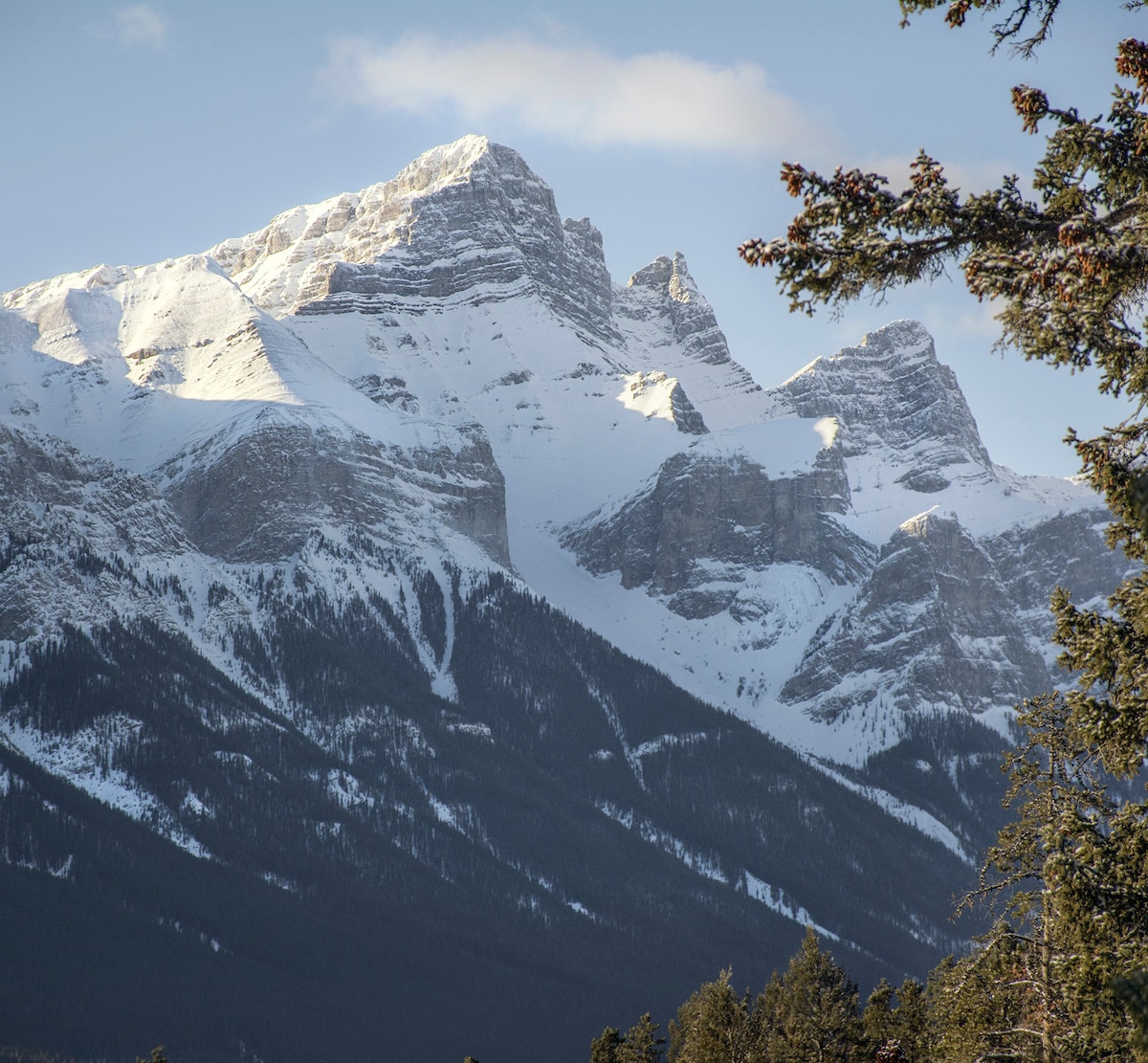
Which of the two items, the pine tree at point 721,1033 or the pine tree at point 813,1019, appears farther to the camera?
the pine tree at point 721,1033

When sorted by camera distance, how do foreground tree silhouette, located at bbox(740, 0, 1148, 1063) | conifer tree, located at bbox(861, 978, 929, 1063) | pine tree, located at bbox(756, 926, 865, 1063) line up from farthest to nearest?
1. conifer tree, located at bbox(861, 978, 929, 1063)
2. pine tree, located at bbox(756, 926, 865, 1063)
3. foreground tree silhouette, located at bbox(740, 0, 1148, 1063)

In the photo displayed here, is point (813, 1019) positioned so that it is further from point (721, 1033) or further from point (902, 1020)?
point (902, 1020)

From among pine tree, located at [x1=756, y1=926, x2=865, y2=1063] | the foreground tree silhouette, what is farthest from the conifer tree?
the foreground tree silhouette

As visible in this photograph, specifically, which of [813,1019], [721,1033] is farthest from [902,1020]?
[721,1033]

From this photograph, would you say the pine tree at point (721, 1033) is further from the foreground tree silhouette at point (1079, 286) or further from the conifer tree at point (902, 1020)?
the foreground tree silhouette at point (1079, 286)

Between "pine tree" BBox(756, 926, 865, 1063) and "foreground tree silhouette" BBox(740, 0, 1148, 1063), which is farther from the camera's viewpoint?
"pine tree" BBox(756, 926, 865, 1063)

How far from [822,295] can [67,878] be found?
191509 millimetres

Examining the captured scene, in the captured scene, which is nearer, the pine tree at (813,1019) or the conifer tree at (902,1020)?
the pine tree at (813,1019)

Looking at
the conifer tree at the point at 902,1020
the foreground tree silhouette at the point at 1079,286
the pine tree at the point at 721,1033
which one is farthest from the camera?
the conifer tree at the point at 902,1020

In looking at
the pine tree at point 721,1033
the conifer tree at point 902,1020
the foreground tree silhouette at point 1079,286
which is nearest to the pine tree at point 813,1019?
the conifer tree at point 902,1020

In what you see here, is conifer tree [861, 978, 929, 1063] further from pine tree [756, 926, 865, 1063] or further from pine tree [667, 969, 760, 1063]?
pine tree [667, 969, 760, 1063]

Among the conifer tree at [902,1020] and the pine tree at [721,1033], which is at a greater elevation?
the conifer tree at [902,1020]

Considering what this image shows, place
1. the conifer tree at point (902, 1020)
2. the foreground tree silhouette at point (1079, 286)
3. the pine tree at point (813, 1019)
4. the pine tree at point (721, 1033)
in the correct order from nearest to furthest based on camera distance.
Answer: the foreground tree silhouette at point (1079, 286)
the pine tree at point (813, 1019)
the pine tree at point (721, 1033)
the conifer tree at point (902, 1020)

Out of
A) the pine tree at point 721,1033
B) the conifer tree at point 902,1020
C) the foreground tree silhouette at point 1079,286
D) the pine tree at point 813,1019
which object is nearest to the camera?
the foreground tree silhouette at point 1079,286
